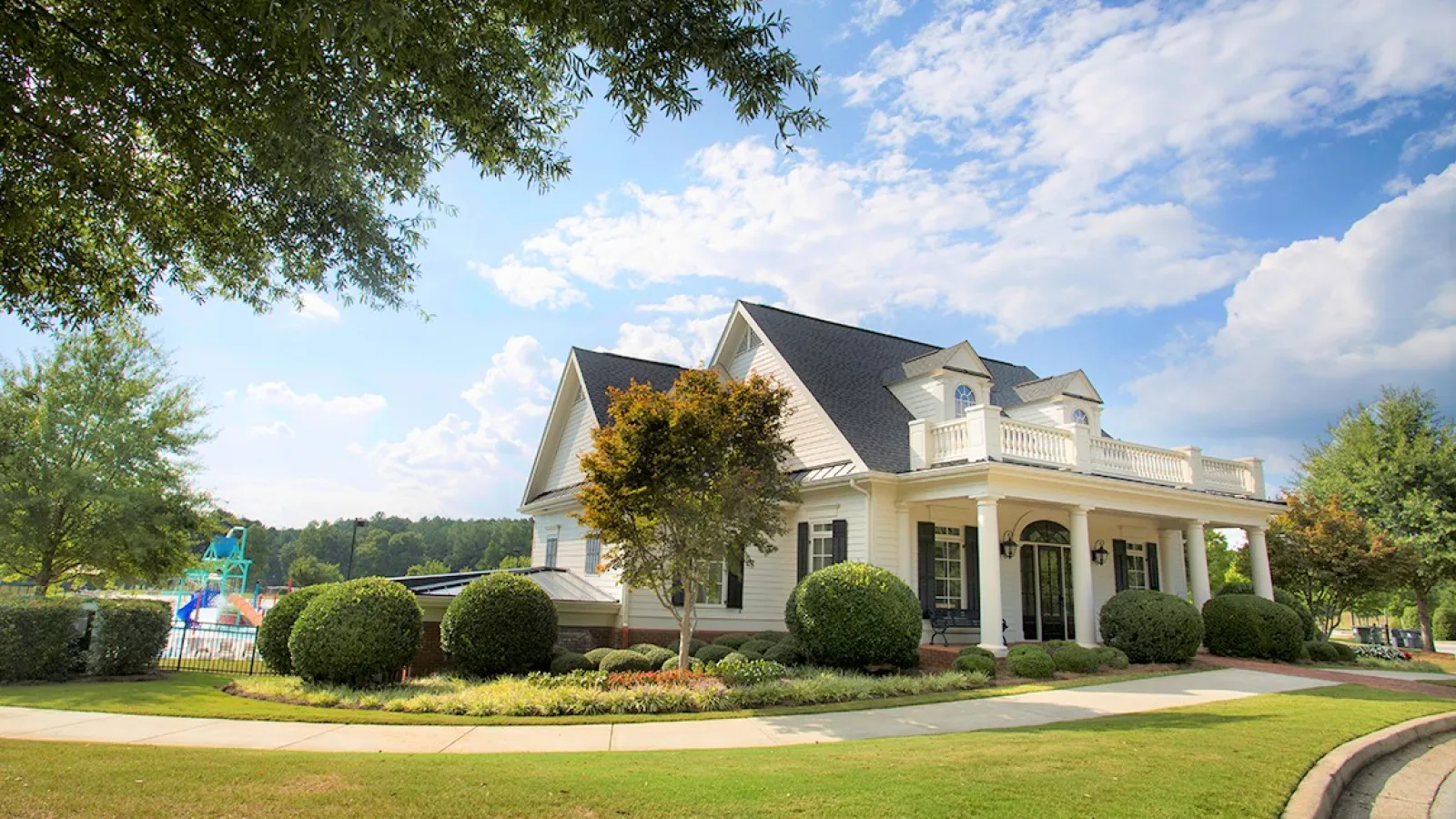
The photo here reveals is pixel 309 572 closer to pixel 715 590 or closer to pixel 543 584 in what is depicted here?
pixel 543 584

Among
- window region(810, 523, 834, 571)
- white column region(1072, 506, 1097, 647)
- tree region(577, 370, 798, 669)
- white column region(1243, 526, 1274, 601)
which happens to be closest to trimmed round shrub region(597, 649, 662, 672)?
Result: tree region(577, 370, 798, 669)

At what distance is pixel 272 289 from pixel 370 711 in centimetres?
593

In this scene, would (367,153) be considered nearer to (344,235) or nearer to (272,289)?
(344,235)

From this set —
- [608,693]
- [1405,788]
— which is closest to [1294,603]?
[1405,788]

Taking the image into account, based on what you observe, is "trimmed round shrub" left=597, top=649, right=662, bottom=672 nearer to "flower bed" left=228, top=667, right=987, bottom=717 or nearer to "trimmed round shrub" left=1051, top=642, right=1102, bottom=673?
"flower bed" left=228, top=667, right=987, bottom=717

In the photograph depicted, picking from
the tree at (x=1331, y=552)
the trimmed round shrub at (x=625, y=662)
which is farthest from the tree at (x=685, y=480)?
the tree at (x=1331, y=552)

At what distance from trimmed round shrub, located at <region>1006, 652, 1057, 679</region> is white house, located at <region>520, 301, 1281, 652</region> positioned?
102 centimetres

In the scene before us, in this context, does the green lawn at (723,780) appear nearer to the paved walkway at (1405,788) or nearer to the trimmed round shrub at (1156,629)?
the paved walkway at (1405,788)

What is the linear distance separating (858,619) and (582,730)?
543 centimetres

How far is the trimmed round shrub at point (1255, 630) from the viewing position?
16.8 m

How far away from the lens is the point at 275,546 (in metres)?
111

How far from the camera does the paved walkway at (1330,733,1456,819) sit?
6453mm

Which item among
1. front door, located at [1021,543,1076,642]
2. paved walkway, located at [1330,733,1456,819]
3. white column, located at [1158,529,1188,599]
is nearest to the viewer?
paved walkway, located at [1330,733,1456,819]

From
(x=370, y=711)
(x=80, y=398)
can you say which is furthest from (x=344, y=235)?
(x=80, y=398)
